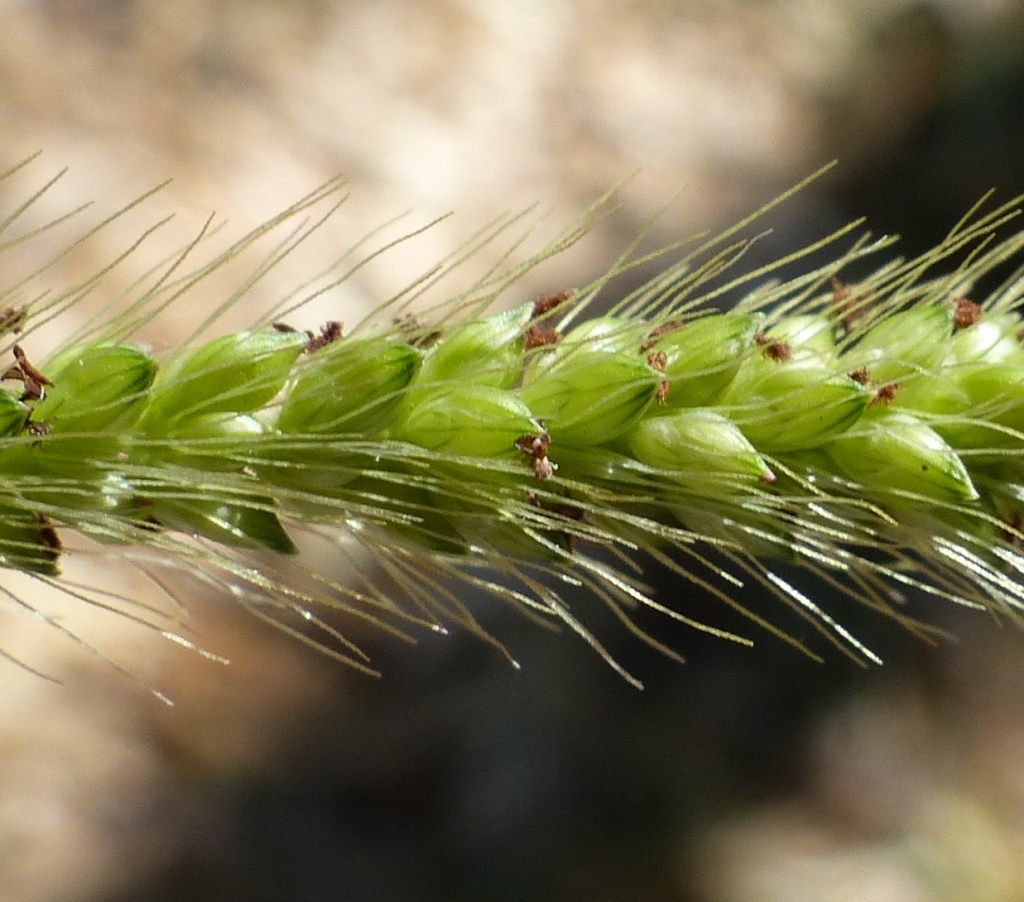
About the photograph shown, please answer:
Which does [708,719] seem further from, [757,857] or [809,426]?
[809,426]

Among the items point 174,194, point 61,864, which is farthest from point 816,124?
point 61,864

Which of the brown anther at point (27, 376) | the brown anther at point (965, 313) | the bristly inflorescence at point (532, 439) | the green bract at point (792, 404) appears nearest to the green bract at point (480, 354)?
the bristly inflorescence at point (532, 439)

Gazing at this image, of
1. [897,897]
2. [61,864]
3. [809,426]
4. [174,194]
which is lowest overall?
[61,864]

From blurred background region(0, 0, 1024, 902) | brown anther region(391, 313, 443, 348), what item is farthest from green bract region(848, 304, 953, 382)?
blurred background region(0, 0, 1024, 902)

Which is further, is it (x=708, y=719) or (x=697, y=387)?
(x=708, y=719)

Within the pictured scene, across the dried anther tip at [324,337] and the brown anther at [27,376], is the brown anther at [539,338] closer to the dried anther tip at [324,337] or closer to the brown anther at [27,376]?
the dried anther tip at [324,337]

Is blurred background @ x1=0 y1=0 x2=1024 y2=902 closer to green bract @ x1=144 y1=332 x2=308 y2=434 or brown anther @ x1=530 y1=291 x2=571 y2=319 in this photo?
green bract @ x1=144 y1=332 x2=308 y2=434
